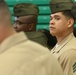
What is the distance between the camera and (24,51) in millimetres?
1151

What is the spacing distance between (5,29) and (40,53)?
169mm

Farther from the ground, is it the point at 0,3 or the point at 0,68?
the point at 0,3

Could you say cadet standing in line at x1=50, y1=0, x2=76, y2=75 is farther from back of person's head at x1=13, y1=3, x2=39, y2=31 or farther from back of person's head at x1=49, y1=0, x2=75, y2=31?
back of person's head at x1=13, y1=3, x2=39, y2=31

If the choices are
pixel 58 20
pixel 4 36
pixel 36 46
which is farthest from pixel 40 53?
pixel 58 20

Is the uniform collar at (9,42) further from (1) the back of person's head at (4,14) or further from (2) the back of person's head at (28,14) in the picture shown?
(2) the back of person's head at (28,14)

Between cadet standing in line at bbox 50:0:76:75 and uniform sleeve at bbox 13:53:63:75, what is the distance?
1.11 metres

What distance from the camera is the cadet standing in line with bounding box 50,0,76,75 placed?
2331mm

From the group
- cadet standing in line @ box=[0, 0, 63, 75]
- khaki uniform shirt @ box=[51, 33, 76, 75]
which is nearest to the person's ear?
khaki uniform shirt @ box=[51, 33, 76, 75]

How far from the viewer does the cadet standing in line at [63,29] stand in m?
2.33

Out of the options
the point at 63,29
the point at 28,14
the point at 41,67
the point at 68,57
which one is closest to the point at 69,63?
the point at 68,57

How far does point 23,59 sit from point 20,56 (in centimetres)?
2

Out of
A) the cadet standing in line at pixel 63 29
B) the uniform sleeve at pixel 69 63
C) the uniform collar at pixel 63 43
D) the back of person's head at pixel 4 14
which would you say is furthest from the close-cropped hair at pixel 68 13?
the back of person's head at pixel 4 14

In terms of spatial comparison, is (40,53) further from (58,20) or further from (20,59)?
(58,20)

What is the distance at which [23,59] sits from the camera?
1.14 metres
